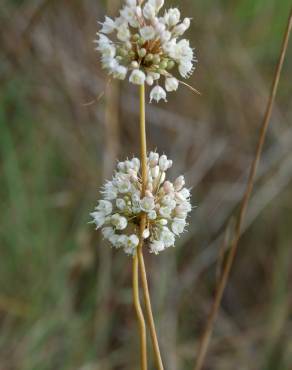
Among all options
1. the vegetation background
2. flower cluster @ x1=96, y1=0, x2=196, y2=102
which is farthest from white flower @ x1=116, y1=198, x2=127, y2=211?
the vegetation background

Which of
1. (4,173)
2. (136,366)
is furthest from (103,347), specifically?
(4,173)

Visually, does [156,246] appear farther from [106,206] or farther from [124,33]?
[124,33]

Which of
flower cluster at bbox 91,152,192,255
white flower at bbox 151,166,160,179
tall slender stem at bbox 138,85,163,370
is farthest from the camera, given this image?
white flower at bbox 151,166,160,179

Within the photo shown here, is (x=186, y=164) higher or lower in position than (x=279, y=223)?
higher

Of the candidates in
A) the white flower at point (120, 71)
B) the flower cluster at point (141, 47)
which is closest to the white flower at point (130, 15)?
the flower cluster at point (141, 47)

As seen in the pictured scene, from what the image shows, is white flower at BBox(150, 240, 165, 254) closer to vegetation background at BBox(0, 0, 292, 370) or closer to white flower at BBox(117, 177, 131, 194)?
white flower at BBox(117, 177, 131, 194)

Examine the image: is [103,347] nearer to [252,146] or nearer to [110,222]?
[252,146]
